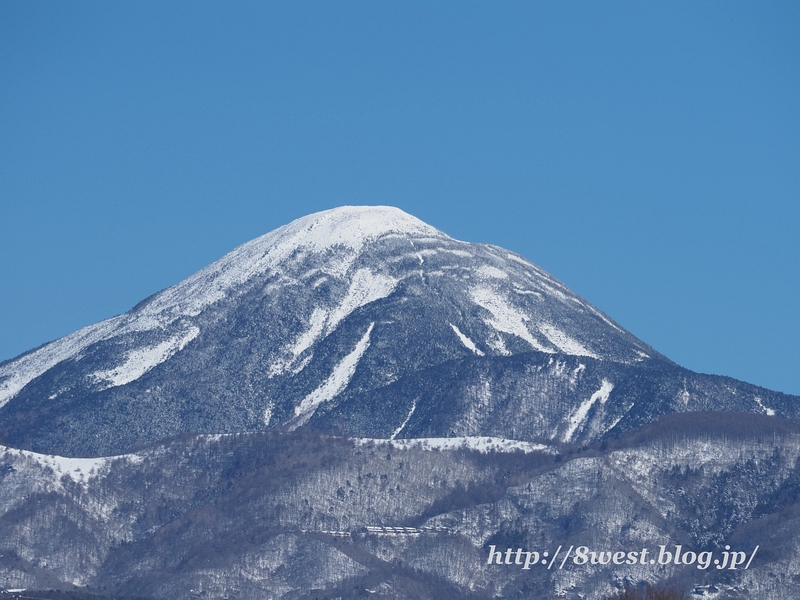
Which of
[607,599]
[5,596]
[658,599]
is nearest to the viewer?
[658,599]

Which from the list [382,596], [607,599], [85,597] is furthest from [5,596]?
[607,599]

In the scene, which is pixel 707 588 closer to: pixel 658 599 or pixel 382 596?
pixel 382 596

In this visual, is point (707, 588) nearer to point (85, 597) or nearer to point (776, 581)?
point (776, 581)

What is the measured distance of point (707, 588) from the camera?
195500 mm

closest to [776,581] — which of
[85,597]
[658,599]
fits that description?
[658,599]

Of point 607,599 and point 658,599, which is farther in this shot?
point 607,599

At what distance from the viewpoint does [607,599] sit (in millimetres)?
161750

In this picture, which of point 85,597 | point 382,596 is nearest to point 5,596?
point 85,597

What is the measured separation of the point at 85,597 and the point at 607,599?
58142mm

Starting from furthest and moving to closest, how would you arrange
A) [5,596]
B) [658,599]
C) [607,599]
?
[5,596]
[607,599]
[658,599]

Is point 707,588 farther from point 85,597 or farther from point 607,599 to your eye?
point 85,597

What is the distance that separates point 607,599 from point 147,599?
5773 centimetres

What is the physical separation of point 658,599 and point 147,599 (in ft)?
230

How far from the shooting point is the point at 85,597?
193250mm
